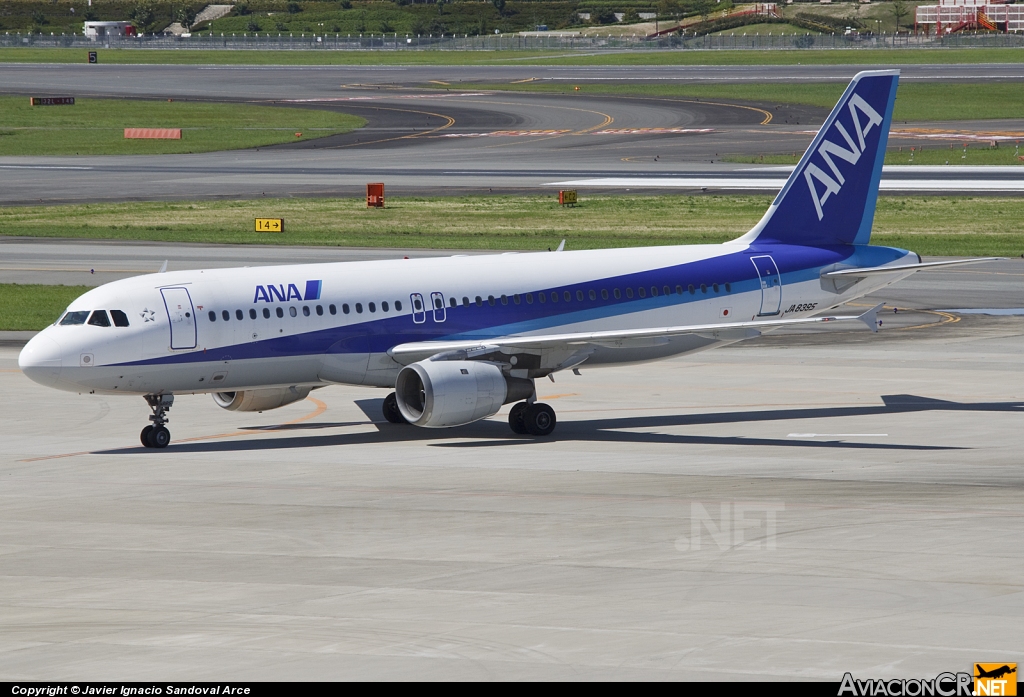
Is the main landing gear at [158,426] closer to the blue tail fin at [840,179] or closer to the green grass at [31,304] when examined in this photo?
the blue tail fin at [840,179]

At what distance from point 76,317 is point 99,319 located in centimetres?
64

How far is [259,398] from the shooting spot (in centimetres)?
3800

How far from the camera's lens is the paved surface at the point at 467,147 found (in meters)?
102

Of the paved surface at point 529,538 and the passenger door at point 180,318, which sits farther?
the passenger door at point 180,318

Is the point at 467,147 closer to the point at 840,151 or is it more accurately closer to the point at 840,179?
the point at 840,151

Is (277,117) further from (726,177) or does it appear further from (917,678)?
(917,678)

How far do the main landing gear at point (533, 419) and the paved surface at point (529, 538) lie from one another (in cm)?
50

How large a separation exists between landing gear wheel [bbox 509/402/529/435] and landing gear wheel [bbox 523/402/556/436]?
0.06 metres

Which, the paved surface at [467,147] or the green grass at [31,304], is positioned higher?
the paved surface at [467,147]

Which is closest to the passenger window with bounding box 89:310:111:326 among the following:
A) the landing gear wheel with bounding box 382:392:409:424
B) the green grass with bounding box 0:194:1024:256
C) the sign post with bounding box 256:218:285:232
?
the landing gear wheel with bounding box 382:392:409:424

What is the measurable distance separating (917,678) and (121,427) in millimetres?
26427

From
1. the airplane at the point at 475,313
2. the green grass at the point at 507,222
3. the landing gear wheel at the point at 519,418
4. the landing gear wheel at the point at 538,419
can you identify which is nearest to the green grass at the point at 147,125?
the green grass at the point at 507,222

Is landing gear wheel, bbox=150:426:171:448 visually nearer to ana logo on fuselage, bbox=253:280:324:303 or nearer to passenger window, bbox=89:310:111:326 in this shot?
passenger window, bbox=89:310:111:326

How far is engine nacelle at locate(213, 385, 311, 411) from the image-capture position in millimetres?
37875
